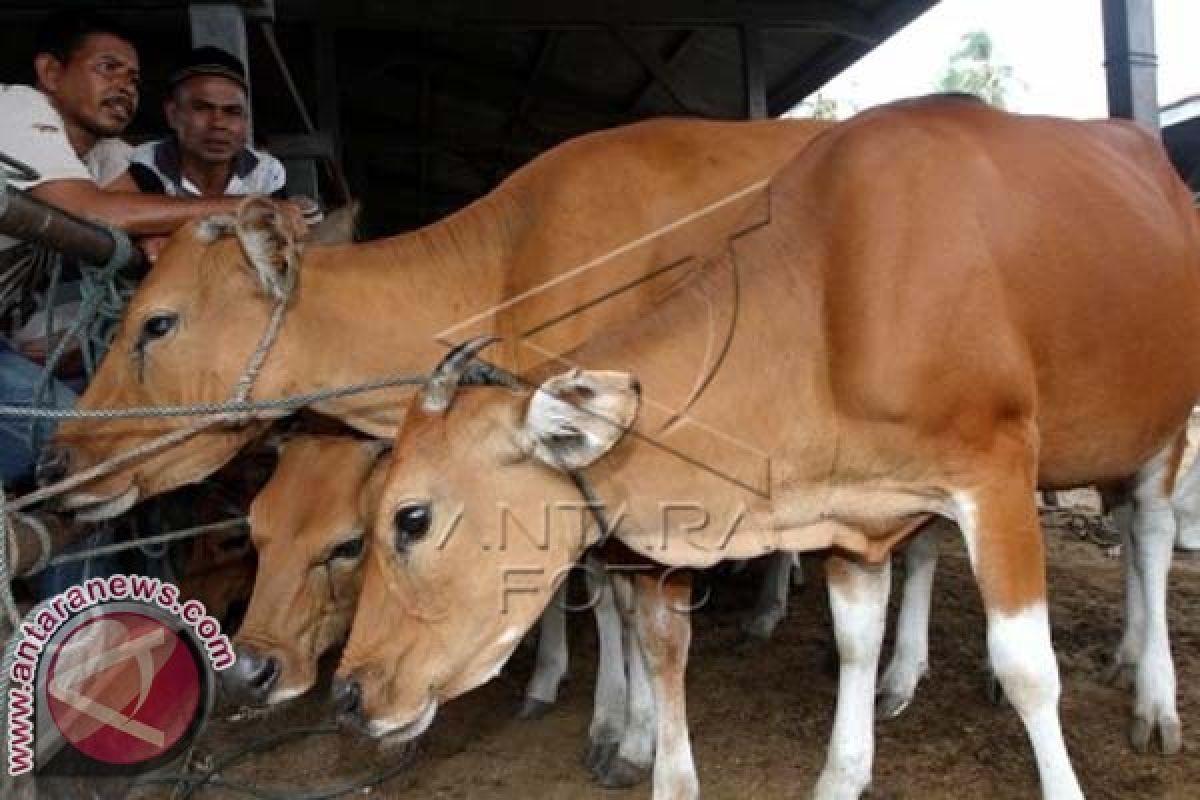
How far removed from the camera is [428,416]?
104 inches

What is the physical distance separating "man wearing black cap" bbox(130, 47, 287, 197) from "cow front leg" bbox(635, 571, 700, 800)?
2.37 meters

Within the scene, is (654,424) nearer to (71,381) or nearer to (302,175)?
(71,381)

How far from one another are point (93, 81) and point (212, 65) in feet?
2.15

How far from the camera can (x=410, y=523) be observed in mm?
2549

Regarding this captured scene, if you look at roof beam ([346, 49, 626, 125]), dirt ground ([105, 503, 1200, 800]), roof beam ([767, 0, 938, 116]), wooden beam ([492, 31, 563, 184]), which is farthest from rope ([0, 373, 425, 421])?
roof beam ([346, 49, 626, 125])

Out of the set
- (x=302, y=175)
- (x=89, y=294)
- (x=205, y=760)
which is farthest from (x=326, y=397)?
(x=302, y=175)

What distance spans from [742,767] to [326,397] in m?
1.93

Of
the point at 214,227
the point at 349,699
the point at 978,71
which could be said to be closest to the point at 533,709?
the point at 349,699

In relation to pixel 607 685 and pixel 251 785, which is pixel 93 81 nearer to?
pixel 251 785

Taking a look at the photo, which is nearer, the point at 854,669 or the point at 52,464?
the point at 52,464

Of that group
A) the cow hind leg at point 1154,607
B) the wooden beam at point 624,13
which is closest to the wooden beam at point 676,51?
the wooden beam at point 624,13

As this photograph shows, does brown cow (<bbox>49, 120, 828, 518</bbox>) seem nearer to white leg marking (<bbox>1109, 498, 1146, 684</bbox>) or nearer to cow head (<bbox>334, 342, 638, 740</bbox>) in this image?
cow head (<bbox>334, 342, 638, 740</bbox>)

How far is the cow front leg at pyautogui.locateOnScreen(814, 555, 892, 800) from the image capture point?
3.34 m

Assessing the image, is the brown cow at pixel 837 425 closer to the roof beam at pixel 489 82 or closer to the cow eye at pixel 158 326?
the cow eye at pixel 158 326
